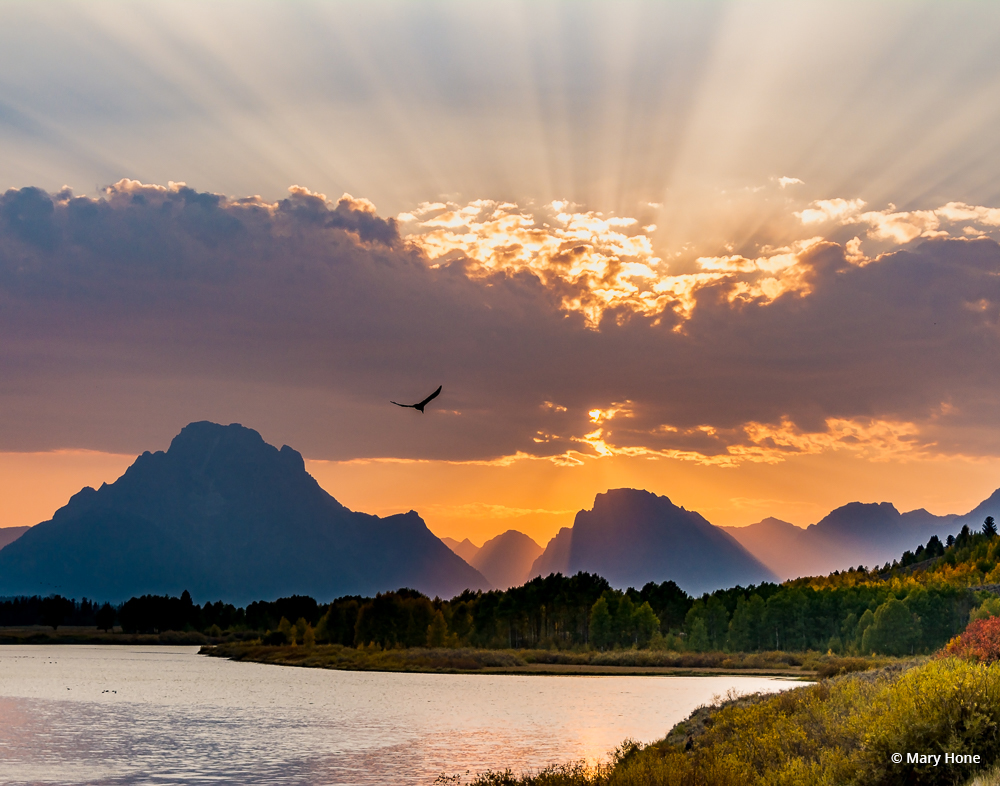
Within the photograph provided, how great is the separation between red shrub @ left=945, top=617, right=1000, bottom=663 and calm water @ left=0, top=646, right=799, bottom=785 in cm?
2231

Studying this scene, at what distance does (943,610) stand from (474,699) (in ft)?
409

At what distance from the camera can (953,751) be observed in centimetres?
2417

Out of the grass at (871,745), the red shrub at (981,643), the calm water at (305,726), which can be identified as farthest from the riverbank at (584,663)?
the grass at (871,745)

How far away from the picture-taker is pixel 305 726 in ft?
243

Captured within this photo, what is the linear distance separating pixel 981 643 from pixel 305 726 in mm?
51305

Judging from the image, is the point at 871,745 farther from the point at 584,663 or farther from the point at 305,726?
the point at 584,663

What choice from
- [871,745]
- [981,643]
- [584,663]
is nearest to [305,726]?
[981,643]

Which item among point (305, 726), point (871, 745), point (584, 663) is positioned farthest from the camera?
point (584, 663)

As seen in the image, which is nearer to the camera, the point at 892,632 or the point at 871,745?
the point at 871,745

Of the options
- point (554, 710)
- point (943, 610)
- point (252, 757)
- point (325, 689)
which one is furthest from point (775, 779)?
point (943, 610)

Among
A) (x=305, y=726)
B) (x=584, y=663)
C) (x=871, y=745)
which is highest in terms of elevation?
(x=871, y=745)

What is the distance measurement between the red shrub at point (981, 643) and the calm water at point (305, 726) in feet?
73.2

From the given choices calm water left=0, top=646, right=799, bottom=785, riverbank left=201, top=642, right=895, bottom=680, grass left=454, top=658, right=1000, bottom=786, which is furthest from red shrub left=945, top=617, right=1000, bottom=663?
riverbank left=201, top=642, right=895, bottom=680

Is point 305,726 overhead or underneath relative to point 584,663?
underneath
